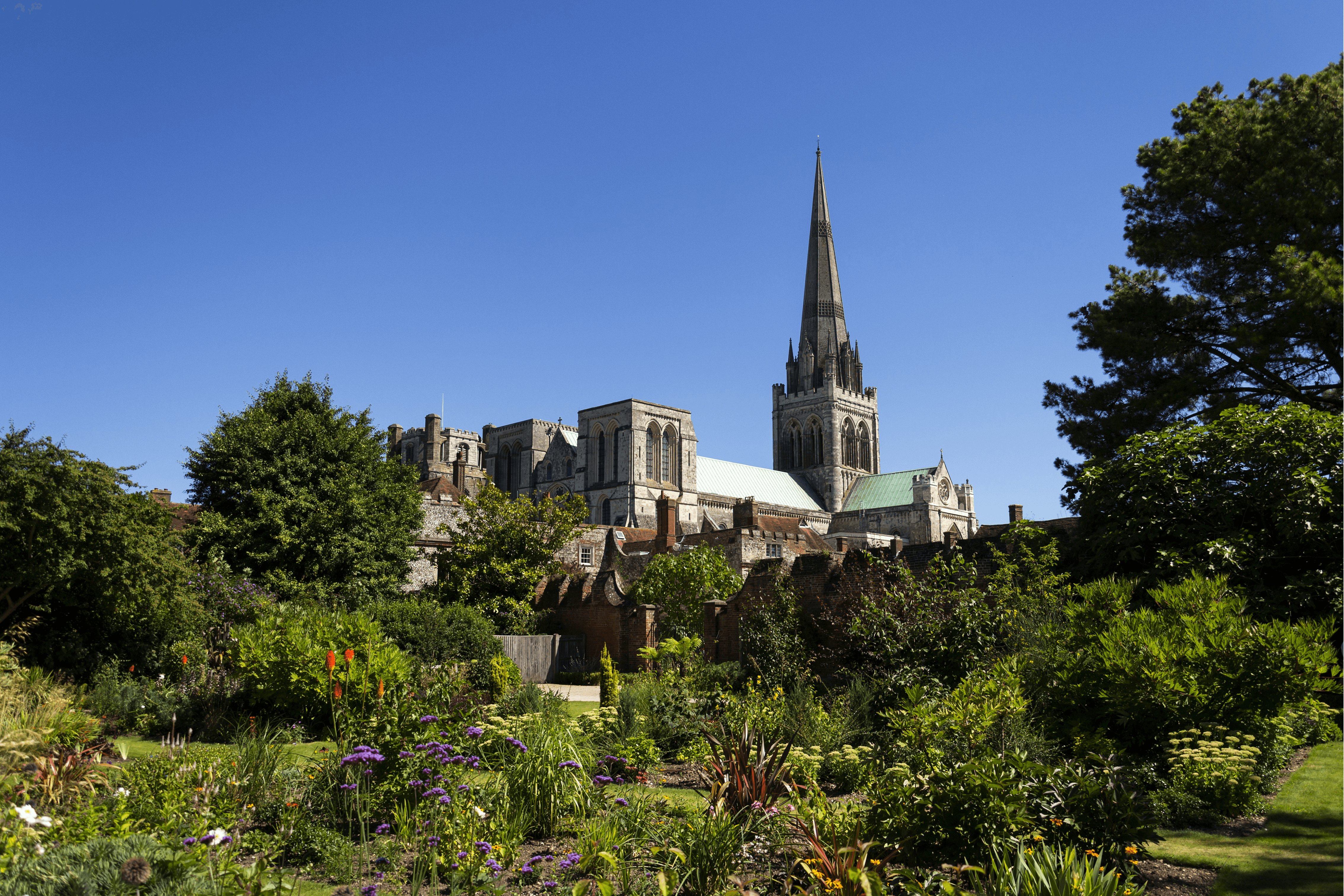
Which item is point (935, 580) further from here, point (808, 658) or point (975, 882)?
point (975, 882)

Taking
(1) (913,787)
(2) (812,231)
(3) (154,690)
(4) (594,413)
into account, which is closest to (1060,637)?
(1) (913,787)

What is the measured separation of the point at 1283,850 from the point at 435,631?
60.6 ft

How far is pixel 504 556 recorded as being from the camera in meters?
31.4

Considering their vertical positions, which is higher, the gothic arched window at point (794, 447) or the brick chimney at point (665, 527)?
the gothic arched window at point (794, 447)

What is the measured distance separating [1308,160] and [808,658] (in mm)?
12098

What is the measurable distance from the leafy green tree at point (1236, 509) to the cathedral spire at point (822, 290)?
101 meters

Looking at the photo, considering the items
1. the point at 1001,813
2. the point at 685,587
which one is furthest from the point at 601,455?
the point at 1001,813

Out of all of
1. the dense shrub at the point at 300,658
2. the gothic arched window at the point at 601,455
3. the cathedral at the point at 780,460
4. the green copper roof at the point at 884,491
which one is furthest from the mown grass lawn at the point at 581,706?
the green copper roof at the point at 884,491

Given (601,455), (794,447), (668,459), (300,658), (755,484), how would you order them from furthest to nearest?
(794,447)
(755,484)
(601,455)
(668,459)
(300,658)

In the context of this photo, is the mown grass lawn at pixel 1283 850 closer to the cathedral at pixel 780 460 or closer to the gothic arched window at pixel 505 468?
the cathedral at pixel 780 460

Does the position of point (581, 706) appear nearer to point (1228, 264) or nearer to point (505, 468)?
point (1228, 264)

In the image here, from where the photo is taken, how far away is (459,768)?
756 centimetres

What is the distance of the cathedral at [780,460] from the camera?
89.4 metres

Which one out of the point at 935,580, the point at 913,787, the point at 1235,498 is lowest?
the point at 913,787
